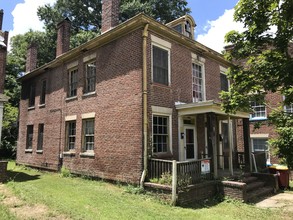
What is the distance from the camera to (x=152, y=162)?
966 centimetres

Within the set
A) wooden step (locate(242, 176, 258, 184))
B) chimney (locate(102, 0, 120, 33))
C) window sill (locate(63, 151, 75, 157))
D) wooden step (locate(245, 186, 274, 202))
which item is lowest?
wooden step (locate(245, 186, 274, 202))

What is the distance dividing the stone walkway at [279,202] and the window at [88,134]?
7.87m

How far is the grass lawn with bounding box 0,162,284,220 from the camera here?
273 inches

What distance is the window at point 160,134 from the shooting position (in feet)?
34.4

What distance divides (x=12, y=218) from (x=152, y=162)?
4.95m

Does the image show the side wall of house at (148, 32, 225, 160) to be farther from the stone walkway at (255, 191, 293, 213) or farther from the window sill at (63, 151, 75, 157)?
the window sill at (63, 151, 75, 157)

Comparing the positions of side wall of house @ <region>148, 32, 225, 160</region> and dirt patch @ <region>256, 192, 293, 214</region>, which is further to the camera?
side wall of house @ <region>148, 32, 225, 160</region>

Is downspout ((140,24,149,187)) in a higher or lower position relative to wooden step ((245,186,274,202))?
higher

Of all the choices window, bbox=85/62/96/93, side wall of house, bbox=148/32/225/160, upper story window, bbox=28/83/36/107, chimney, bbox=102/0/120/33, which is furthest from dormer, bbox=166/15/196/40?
upper story window, bbox=28/83/36/107

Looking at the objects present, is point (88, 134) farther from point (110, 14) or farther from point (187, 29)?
point (187, 29)

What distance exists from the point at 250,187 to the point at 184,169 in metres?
3.34

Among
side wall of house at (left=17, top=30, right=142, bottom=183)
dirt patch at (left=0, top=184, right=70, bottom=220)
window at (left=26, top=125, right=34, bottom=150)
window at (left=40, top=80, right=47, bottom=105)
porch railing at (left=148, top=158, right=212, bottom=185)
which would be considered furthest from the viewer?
window at (left=26, top=125, right=34, bottom=150)

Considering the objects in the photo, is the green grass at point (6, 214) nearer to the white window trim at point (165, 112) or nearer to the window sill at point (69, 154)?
the white window trim at point (165, 112)

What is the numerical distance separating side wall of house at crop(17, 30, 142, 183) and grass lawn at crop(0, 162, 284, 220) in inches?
52.7
